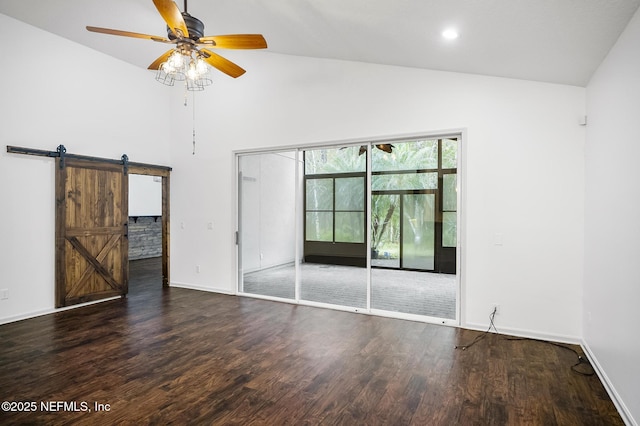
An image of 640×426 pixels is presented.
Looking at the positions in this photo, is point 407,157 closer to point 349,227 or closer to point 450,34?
point 349,227

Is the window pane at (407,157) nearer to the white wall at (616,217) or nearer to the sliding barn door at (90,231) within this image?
the white wall at (616,217)

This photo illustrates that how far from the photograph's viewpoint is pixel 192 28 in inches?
118

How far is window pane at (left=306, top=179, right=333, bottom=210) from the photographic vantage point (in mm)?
5074

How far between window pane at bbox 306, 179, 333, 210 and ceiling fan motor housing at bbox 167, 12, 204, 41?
8.44ft

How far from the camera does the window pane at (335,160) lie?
4.82 metres

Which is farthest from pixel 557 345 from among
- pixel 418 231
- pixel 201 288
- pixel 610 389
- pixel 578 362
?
pixel 201 288

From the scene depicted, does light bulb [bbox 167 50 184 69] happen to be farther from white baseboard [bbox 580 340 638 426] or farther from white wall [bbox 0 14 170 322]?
white baseboard [bbox 580 340 638 426]

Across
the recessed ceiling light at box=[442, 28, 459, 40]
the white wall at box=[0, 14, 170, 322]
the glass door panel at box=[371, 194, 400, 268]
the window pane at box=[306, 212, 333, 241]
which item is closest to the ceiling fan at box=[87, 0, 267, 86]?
the recessed ceiling light at box=[442, 28, 459, 40]

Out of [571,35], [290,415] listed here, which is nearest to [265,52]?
[571,35]

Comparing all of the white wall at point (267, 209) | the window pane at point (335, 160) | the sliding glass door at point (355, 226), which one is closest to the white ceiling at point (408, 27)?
the sliding glass door at point (355, 226)

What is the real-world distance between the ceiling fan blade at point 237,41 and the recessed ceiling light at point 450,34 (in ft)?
5.22

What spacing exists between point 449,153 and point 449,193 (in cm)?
49

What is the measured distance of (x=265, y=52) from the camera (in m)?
5.35

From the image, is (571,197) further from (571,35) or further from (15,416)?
(15,416)
